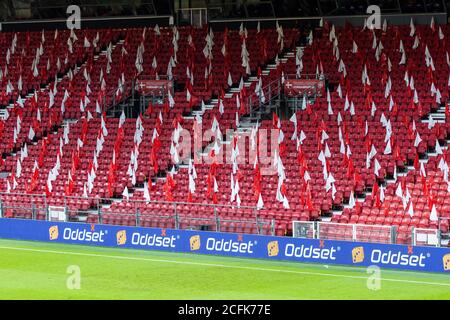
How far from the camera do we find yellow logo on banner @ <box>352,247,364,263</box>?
3034 cm

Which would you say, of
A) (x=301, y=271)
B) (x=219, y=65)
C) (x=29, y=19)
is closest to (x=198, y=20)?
(x=219, y=65)

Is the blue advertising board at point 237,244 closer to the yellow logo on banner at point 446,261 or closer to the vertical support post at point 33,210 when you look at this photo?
the yellow logo on banner at point 446,261

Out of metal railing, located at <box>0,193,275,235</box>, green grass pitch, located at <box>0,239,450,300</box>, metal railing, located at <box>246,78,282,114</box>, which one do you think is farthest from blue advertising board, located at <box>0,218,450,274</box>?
metal railing, located at <box>246,78,282,114</box>

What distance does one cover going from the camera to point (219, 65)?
44.5m

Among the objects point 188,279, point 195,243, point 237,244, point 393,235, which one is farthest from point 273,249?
point 188,279

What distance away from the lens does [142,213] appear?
3575cm

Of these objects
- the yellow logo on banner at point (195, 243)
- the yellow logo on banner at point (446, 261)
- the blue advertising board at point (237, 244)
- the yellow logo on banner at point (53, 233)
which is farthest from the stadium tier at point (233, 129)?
the yellow logo on banner at point (446, 261)

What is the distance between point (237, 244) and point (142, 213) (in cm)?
444

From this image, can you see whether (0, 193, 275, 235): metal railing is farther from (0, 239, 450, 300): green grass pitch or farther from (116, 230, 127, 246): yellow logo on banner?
(0, 239, 450, 300): green grass pitch

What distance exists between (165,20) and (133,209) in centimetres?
1531

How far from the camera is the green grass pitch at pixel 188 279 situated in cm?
2652

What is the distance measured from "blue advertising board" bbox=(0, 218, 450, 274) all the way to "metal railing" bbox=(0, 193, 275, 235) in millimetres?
557

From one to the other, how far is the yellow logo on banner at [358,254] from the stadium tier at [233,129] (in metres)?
0.60

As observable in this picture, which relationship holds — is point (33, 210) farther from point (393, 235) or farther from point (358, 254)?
point (393, 235)
